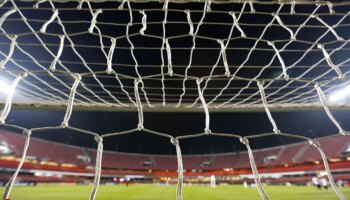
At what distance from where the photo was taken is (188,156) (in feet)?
89.6

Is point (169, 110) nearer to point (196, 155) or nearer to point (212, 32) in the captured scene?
point (212, 32)

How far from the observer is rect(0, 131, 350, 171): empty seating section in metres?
17.9

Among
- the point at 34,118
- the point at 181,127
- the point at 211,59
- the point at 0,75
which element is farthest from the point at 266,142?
the point at 0,75

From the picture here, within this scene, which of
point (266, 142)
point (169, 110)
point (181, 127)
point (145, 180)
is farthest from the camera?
point (145, 180)

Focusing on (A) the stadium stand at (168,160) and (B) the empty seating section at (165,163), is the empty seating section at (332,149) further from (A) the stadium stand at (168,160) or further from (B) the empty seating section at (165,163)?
(B) the empty seating section at (165,163)

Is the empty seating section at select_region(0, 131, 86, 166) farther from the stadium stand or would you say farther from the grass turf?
the grass turf

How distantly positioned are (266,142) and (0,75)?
78.9 ft

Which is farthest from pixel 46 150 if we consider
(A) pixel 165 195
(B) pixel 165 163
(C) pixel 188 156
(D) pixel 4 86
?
(D) pixel 4 86

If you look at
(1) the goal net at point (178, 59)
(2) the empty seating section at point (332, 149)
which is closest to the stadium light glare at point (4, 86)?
(1) the goal net at point (178, 59)

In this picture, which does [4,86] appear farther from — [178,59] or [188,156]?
[188,156]

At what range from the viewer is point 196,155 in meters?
27.4

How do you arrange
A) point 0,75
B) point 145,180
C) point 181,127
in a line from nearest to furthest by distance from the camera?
point 0,75
point 181,127
point 145,180

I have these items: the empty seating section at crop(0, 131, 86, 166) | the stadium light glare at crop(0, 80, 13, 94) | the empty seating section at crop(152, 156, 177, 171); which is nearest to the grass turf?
the stadium light glare at crop(0, 80, 13, 94)

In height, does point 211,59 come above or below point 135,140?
below
